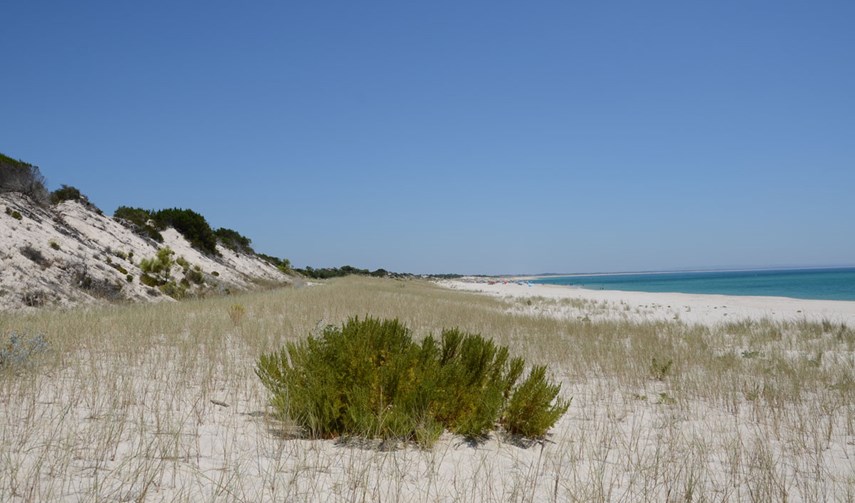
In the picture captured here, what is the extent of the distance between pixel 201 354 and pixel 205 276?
74.5ft

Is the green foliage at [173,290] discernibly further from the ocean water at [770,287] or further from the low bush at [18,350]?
the ocean water at [770,287]

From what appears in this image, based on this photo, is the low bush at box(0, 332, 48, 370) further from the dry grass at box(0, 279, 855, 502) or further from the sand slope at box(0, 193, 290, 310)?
the sand slope at box(0, 193, 290, 310)

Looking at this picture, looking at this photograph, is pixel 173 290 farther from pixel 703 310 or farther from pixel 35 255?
pixel 703 310

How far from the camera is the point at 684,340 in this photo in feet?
36.5

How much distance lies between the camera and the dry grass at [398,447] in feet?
10.3

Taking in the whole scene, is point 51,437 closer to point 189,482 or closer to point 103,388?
point 189,482

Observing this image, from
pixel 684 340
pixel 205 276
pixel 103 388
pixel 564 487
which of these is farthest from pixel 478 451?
pixel 205 276

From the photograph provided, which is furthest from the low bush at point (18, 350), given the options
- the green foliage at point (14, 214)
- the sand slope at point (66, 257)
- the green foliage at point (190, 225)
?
the green foliage at point (190, 225)

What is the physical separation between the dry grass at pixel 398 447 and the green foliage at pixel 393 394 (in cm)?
21

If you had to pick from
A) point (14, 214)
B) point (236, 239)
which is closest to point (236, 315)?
point (14, 214)

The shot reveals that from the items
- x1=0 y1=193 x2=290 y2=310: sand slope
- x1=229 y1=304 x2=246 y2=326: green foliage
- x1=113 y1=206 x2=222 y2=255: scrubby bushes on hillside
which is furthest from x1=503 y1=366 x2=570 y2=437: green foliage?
x1=113 y1=206 x2=222 y2=255: scrubby bushes on hillside

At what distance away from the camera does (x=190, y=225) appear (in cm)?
3609

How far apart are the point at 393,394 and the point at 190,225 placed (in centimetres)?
3562

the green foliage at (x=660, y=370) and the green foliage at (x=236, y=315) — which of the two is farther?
the green foliage at (x=236, y=315)
